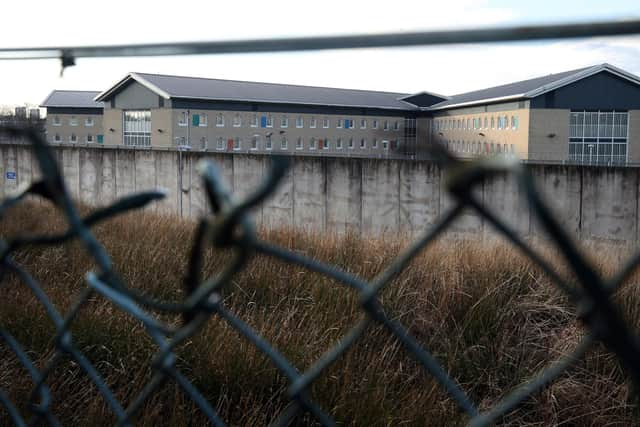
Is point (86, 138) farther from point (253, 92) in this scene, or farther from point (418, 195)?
point (418, 195)

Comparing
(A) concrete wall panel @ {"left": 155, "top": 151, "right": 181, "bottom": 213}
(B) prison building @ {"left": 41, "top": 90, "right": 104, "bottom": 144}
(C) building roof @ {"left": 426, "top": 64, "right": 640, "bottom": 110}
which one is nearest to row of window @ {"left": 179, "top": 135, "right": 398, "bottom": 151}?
(C) building roof @ {"left": 426, "top": 64, "right": 640, "bottom": 110}

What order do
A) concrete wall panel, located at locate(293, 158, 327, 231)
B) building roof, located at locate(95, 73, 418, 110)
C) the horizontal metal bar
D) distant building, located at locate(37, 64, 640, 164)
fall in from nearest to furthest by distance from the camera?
the horizontal metal bar → concrete wall panel, located at locate(293, 158, 327, 231) → distant building, located at locate(37, 64, 640, 164) → building roof, located at locate(95, 73, 418, 110)

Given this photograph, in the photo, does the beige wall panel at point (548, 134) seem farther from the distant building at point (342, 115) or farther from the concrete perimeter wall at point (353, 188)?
the concrete perimeter wall at point (353, 188)

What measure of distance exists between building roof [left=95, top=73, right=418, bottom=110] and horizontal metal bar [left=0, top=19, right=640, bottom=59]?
38284 millimetres

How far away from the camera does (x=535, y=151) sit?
1383 inches

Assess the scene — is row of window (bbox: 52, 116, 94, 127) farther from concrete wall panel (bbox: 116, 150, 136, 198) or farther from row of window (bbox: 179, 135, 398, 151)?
concrete wall panel (bbox: 116, 150, 136, 198)

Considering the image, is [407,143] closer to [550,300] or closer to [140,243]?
[550,300]

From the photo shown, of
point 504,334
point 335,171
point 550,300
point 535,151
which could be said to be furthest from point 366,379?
point 535,151

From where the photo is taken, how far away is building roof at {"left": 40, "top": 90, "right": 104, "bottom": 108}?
1838 inches

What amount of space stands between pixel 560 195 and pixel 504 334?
12055 millimetres

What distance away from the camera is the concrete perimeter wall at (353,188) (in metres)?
14.4

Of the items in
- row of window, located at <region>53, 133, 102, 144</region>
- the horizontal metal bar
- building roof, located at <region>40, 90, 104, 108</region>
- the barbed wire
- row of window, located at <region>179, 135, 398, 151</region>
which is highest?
building roof, located at <region>40, 90, 104, 108</region>

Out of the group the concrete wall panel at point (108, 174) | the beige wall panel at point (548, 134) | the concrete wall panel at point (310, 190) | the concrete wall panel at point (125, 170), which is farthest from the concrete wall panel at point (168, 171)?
the beige wall panel at point (548, 134)

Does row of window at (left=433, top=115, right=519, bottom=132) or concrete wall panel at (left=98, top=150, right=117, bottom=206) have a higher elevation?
row of window at (left=433, top=115, right=519, bottom=132)
